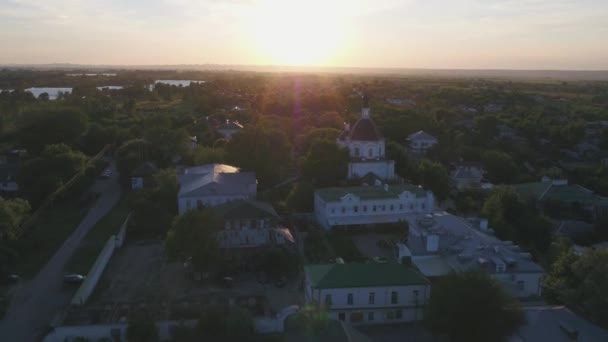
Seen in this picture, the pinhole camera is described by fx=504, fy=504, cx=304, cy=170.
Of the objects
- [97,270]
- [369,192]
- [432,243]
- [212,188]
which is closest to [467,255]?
[432,243]

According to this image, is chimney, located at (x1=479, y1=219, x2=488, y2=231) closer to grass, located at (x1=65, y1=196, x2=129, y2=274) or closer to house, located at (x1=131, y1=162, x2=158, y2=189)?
grass, located at (x1=65, y1=196, x2=129, y2=274)

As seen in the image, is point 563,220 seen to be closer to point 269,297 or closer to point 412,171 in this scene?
point 412,171

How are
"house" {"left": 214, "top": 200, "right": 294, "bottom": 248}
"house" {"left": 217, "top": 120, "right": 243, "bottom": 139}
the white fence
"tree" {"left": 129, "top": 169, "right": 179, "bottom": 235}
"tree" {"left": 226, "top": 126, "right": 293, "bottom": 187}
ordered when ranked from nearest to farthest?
the white fence → "house" {"left": 214, "top": 200, "right": 294, "bottom": 248} → "tree" {"left": 129, "top": 169, "right": 179, "bottom": 235} → "tree" {"left": 226, "top": 126, "right": 293, "bottom": 187} → "house" {"left": 217, "top": 120, "right": 243, "bottom": 139}

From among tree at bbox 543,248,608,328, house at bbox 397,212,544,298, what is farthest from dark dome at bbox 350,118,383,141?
tree at bbox 543,248,608,328

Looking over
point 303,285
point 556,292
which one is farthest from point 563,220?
point 303,285

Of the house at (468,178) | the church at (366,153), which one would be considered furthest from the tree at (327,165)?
the house at (468,178)

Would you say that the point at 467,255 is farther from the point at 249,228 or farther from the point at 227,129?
the point at 227,129
